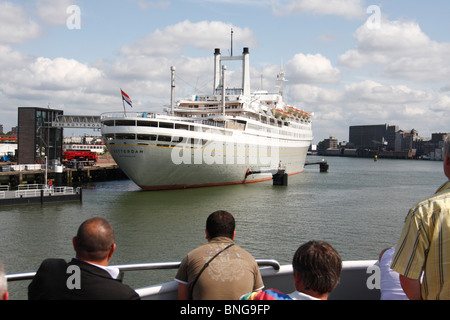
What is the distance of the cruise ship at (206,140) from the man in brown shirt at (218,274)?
27.6 m

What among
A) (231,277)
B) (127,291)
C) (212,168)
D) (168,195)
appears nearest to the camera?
(127,291)

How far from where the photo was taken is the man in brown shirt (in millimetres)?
3373

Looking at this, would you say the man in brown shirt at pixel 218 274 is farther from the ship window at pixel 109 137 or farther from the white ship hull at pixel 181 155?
the ship window at pixel 109 137

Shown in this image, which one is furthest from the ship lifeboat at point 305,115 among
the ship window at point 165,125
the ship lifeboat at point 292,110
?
the ship window at point 165,125

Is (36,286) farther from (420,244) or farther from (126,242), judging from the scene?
(126,242)

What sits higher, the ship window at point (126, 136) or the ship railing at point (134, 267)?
the ship window at point (126, 136)

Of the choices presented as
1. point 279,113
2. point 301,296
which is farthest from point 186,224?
point 279,113

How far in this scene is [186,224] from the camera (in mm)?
19984

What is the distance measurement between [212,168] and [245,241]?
18.4 metres

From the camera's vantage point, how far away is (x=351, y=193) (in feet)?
119

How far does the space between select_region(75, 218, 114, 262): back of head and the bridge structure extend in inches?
2037

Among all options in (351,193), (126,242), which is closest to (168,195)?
(126,242)

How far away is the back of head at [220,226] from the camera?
3773 mm

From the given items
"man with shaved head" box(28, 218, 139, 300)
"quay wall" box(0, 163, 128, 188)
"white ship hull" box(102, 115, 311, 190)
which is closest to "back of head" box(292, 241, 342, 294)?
"man with shaved head" box(28, 218, 139, 300)
